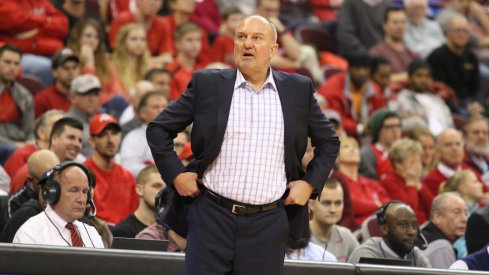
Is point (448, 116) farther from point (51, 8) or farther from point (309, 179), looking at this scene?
point (309, 179)

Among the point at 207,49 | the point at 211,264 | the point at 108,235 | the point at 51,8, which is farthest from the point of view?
the point at 207,49

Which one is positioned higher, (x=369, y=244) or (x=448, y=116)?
(x=448, y=116)

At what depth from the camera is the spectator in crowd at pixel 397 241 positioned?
267 inches

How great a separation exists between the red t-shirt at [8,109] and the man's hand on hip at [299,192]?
472 cm

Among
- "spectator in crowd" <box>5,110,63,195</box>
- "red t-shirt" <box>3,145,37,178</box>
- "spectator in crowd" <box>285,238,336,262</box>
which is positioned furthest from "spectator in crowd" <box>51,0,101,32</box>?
"spectator in crowd" <box>285,238,336,262</box>

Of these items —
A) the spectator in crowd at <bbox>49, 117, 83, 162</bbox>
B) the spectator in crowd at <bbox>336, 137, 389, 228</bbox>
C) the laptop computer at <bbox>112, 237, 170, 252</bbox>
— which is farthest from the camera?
the spectator in crowd at <bbox>336, 137, 389, 228</bbox>

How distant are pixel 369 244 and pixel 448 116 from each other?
195 inches

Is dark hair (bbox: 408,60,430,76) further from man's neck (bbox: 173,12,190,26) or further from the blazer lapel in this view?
the blazer lapel

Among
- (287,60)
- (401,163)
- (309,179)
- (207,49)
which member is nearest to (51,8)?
(207,49)

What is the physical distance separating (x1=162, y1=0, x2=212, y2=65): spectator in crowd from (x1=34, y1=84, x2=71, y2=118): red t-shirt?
6.46 feet

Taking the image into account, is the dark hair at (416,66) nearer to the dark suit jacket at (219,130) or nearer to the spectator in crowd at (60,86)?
the spectator in crowd at (60,86)

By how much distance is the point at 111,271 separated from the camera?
4805mm

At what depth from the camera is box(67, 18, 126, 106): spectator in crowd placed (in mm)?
9594

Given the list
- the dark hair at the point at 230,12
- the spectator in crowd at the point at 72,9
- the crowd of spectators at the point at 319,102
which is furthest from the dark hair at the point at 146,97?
the dark hair at the point at 230,12
